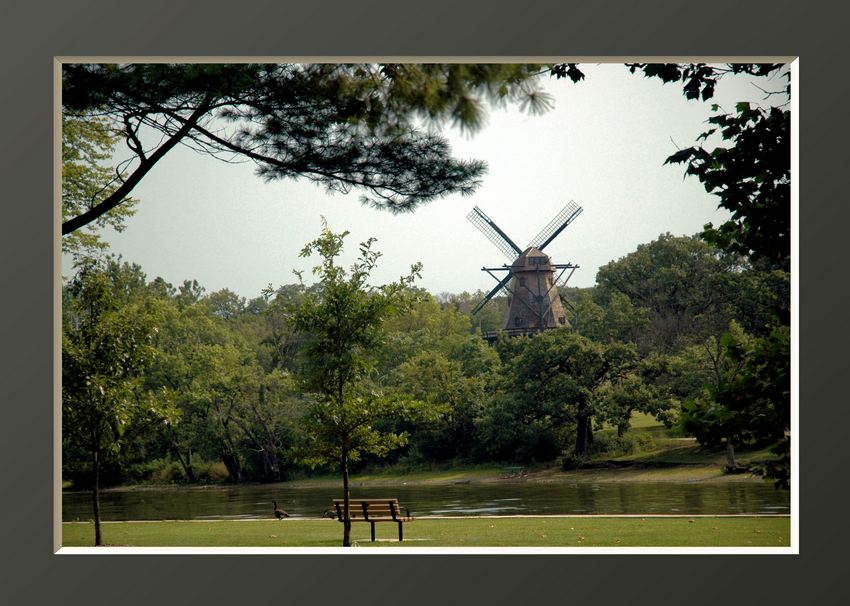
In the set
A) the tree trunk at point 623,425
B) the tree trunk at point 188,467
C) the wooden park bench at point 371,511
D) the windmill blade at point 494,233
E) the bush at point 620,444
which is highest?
the windmill blade at point 494,233

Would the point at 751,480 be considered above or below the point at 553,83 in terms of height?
below

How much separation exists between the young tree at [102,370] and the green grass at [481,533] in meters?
1.19

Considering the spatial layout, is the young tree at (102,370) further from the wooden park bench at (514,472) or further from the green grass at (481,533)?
the wooden park bench at (514,472)

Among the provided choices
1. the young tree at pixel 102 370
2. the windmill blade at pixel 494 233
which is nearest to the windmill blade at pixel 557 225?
the windmill blade at pixel 494 233

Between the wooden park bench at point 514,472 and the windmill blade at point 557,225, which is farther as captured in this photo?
the windmill blade at point 557,225

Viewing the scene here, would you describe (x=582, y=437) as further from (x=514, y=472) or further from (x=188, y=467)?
(x=188, y=467)

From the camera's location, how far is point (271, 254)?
27.5 metres

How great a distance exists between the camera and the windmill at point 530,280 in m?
29.6

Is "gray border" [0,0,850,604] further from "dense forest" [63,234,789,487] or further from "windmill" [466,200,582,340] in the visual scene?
"windmill" [466,200,582,340]
